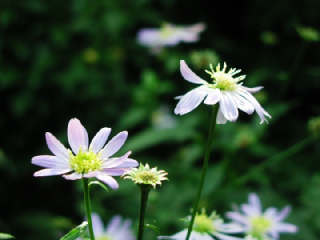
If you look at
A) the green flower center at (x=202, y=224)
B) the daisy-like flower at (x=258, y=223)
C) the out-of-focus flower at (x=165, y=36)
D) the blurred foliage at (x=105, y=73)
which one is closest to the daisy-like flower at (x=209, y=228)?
the green flower center at (x=202, y=224)

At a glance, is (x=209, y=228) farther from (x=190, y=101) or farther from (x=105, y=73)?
(x=105, y=73)

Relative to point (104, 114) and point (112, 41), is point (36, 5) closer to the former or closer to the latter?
point (112, 41)

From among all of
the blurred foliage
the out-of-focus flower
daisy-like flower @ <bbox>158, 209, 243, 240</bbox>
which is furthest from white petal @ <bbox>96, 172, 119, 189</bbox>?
the out-of-focus flower

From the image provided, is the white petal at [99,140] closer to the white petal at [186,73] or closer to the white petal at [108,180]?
the white petal at [108,180]

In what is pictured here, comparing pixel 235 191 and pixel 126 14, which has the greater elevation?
pixel 126 14

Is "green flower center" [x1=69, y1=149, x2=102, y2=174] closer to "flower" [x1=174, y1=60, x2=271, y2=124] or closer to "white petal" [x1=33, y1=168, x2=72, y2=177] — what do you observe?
"white petal" [x1=33, y1=168, x2=72, y2=177]


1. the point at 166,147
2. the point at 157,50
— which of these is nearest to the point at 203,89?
the point at 157,50
